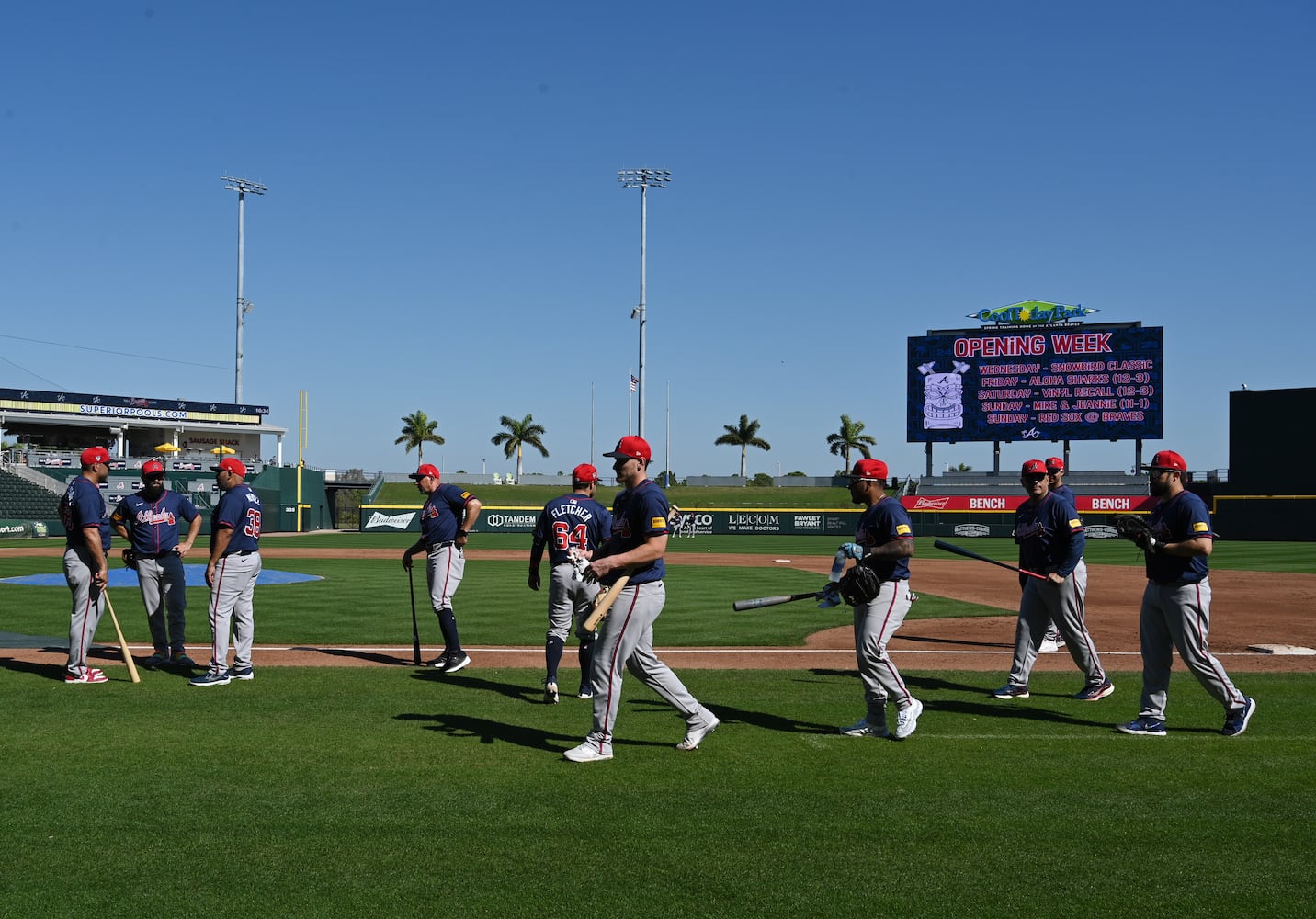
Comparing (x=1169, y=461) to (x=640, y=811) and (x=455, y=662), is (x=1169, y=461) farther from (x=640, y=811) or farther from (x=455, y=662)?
(x=455, y=662)

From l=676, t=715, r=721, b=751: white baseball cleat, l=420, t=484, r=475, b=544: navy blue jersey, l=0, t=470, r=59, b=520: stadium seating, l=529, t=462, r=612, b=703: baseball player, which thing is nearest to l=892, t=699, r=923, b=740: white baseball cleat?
l=676, t=715, r=721, b=751: white baseball cleat

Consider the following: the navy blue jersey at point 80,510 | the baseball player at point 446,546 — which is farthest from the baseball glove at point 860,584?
the navy blue jersey at point 80,510

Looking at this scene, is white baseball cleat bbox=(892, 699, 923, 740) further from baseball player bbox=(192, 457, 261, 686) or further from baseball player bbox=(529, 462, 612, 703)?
baseball player bbox=(192, 457, 261, 686)

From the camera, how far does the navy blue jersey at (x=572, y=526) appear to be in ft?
28.8

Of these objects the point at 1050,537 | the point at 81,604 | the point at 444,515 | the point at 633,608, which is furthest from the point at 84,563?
the point at 1050,537

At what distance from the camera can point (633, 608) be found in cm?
655

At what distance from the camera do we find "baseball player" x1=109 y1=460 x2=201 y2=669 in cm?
1002

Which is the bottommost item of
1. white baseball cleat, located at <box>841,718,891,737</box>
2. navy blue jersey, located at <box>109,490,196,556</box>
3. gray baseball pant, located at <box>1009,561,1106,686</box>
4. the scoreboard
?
white baseball cleat, located at <box>841,718,891,737</box>

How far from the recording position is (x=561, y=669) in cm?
1034

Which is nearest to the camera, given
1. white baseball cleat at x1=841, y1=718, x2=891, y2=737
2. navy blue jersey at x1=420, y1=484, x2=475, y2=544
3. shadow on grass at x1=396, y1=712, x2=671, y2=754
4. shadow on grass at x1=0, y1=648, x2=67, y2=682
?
shadow on grass at x1=396, y1=712, x2=671, y2=754

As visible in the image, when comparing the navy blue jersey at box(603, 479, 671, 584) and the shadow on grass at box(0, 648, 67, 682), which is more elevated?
the navy blue jersey at box(603, 479, 671, 584)

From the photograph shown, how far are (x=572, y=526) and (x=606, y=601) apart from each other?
96.0 inches

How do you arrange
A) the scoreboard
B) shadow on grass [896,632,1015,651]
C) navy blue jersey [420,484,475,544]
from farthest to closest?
1. the scoreboard
2. shadow on grass [896,632,1015,651]
3. navy blue jersey [420,484,475,544]

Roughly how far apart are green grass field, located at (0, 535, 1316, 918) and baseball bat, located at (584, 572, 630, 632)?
92 centimetres
